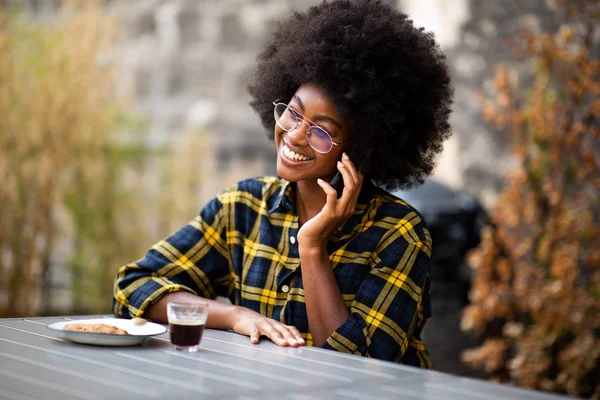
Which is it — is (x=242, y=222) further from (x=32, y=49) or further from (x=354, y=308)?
(x=32, y=49)

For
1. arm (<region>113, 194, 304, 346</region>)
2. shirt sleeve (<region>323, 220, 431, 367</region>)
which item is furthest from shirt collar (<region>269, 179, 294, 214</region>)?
shirt sleeve (<region>323, 220, 431, 367</region>)

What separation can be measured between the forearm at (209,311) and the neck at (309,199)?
345 millimetres

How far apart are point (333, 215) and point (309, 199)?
24 centimetres

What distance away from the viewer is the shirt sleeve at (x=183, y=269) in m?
2.04

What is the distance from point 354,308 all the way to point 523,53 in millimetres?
2310

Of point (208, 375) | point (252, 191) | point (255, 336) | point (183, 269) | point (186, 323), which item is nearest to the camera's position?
point (208, 375)

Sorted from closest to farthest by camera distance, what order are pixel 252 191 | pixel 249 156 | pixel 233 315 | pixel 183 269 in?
pixel 233 315
pixel 183 269
pixel 252 191
pixel 249 156

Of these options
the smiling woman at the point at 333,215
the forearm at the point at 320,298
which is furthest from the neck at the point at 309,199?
the forearm at the point at 320,298

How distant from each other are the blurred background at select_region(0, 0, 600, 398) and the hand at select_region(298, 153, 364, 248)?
1936 mm

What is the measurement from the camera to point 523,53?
3.84 m

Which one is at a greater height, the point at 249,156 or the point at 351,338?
the point at 249,156

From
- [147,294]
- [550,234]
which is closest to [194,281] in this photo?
[147,294]

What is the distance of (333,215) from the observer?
1.94 meters

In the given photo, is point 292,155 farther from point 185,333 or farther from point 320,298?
point 185,333
